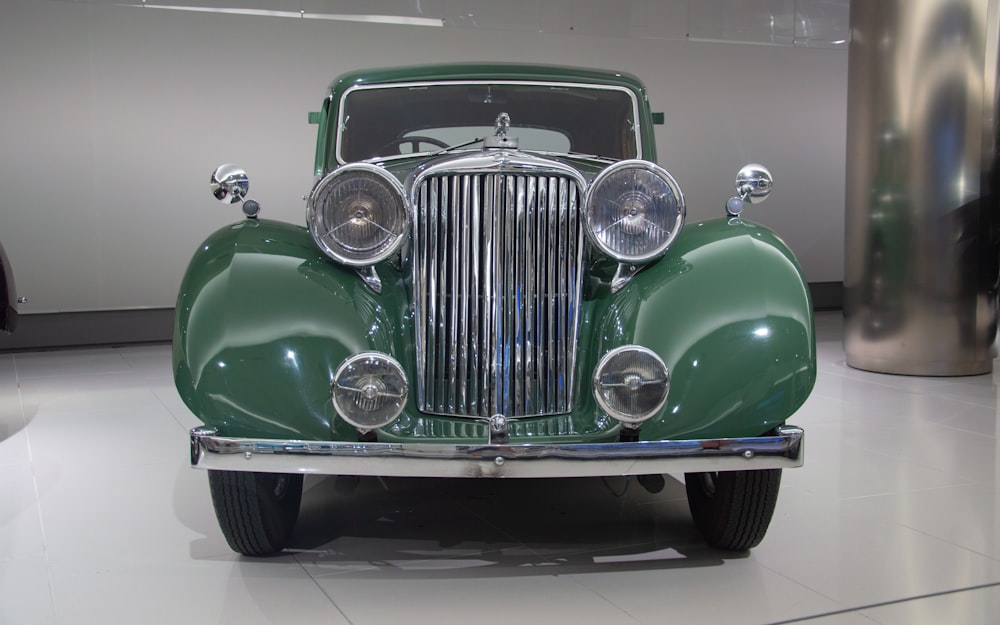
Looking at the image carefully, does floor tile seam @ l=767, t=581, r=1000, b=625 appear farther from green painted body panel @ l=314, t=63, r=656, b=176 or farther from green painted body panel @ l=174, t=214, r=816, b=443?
green painted body panel @ l=314, t=63, r=656, b=176

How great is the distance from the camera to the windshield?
373 cm

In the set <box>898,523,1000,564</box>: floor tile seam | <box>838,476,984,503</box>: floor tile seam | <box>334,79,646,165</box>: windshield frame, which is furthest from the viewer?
<box>334,79,646,165</box>: windshield frame

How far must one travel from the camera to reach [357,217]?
9.05 feet

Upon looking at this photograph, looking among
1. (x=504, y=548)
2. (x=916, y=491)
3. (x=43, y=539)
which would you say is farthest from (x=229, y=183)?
(x=916, y=491)

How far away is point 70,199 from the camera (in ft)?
24.0

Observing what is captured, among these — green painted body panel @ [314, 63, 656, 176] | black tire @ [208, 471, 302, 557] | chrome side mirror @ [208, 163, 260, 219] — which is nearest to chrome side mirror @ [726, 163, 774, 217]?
green painted body panel @ [314, 63, 656, 176]

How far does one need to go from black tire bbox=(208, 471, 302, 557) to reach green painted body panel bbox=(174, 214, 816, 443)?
9.9 inches

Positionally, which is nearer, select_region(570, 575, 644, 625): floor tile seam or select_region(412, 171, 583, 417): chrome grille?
select_region(570, 575, 644, 625): floor tile seam

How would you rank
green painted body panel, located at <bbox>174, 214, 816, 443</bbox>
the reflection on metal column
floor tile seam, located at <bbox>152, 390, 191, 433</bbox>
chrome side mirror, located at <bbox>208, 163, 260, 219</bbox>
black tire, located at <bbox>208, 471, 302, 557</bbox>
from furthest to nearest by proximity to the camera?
the reflection on metal column
floor tile seam, located at <bbox>152, 390, 191, 433</bbox>
chrome side mirror, located at <bbox>208, 163, 260, 219</bbox>
black tire, located at <bbox>208, 471, 302, 557</bbox>
green painted body panel, located at <bbox>174, 214, 816, 443</bbox>

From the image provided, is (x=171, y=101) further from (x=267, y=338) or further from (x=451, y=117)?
(x=267, y=338)

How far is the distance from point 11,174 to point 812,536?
6.51m

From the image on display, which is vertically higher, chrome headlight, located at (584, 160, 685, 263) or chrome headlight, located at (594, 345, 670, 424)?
chrome headlight, located at (584, 160, 685, 263)

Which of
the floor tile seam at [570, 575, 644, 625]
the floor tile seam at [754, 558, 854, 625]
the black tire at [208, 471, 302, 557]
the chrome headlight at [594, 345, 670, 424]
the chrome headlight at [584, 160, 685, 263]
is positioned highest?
the chrome headlight at [584, 160, 685, 263]

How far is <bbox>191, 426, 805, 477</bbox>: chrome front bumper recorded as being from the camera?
7.82ft
